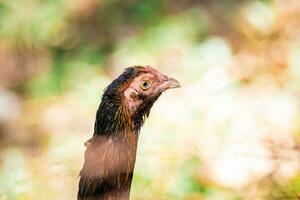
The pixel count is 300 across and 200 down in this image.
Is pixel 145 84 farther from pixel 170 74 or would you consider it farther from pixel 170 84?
pixel 170 74

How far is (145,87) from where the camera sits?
3.96 m

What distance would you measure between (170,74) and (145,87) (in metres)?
3.08

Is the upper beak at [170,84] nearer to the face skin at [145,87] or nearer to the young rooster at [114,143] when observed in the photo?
the face skin at [145,87]

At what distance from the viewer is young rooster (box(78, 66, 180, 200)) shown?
12.2 ft

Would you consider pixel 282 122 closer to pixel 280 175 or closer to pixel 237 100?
pixel 237 100

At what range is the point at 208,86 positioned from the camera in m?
6.66

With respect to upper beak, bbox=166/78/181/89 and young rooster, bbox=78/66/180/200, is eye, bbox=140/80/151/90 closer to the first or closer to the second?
young rooster, bbox=78/66/180/200

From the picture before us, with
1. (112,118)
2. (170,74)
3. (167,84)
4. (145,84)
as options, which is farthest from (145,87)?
(170,74)

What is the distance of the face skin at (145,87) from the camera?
3834 millimetres

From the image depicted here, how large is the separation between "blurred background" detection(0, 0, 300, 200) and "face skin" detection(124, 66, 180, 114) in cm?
113

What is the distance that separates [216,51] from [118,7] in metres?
1.27

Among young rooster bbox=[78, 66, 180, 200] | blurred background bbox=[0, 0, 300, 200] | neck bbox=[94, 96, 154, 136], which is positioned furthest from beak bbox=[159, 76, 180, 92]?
blurred background bbox=[0, 0, 300, 200]

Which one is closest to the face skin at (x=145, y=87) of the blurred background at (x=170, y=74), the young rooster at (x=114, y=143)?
the young rooster at (x=114, y=143)

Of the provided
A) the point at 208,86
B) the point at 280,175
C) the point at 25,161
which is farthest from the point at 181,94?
the point at 280,175
